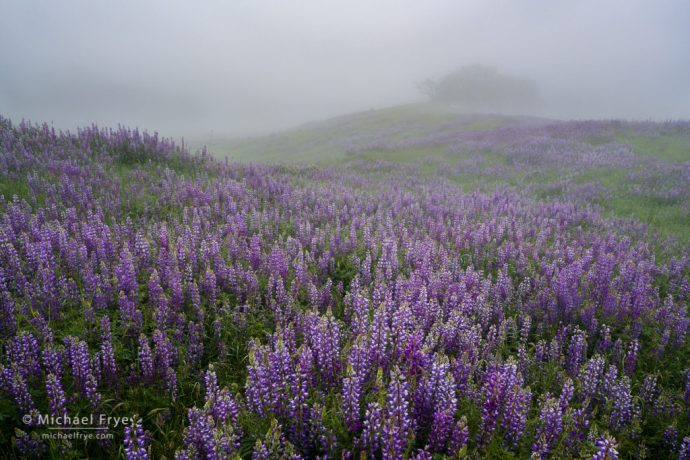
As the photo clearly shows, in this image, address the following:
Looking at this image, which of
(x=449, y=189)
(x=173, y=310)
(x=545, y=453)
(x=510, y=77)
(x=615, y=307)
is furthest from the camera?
(x=510, y=77)

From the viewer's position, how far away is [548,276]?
7.36m

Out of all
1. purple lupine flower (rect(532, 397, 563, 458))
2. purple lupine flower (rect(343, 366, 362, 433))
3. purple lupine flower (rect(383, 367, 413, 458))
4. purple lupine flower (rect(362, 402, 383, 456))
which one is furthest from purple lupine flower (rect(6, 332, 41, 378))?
purple lupine flower (rect(532, 397, 563, 458))

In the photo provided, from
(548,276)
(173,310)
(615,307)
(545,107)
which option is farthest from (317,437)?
(545,107)

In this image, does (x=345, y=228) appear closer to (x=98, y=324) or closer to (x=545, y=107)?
(x=98, y=324)

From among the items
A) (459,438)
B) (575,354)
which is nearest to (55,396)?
(459,438)

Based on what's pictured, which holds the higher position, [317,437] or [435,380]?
[435,380]

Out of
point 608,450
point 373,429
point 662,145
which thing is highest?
point 662,145

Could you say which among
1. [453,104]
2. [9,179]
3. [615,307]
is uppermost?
[453,104]

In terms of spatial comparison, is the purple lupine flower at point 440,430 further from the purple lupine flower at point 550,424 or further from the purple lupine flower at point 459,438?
the purple lupine flower at point 550,424

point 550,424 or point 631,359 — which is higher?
point 550,424

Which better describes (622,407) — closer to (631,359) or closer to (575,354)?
(575,354)

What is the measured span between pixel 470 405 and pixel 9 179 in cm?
1108

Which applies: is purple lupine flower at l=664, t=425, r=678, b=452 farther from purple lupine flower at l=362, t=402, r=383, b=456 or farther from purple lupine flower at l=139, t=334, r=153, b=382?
purple lupine flower at l=139, t=334, r=153, b=382

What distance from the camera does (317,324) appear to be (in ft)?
13.1
